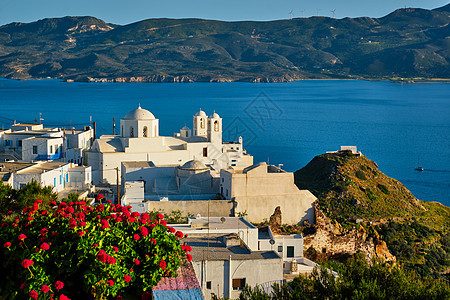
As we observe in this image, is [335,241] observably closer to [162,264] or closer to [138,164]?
[138,164]

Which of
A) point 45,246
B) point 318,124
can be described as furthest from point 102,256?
point 318,124

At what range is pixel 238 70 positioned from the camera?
192 meters

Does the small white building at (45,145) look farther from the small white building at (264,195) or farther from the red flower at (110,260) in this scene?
the red flower at (110,260)

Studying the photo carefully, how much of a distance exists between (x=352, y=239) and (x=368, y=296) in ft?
41.7

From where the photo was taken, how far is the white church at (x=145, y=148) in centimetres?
2653

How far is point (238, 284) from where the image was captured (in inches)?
443

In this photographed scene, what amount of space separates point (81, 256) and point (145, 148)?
20.7 m

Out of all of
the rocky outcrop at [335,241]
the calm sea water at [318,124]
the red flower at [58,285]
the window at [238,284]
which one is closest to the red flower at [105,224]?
the red flower at [58,285]

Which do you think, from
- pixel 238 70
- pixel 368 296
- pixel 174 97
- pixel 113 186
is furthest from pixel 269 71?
pixel 368 296

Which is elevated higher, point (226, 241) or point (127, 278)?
point (127, 278)

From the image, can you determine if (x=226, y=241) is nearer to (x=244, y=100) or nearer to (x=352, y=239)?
(x=352, y=239)

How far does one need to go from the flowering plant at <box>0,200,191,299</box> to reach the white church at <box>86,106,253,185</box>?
18321 millimetres

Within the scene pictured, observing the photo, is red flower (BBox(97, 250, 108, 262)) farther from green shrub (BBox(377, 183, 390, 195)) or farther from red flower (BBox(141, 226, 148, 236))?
green shrub (BBox(377, 183, 390, 195))

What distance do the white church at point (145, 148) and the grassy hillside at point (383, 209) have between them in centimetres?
593
